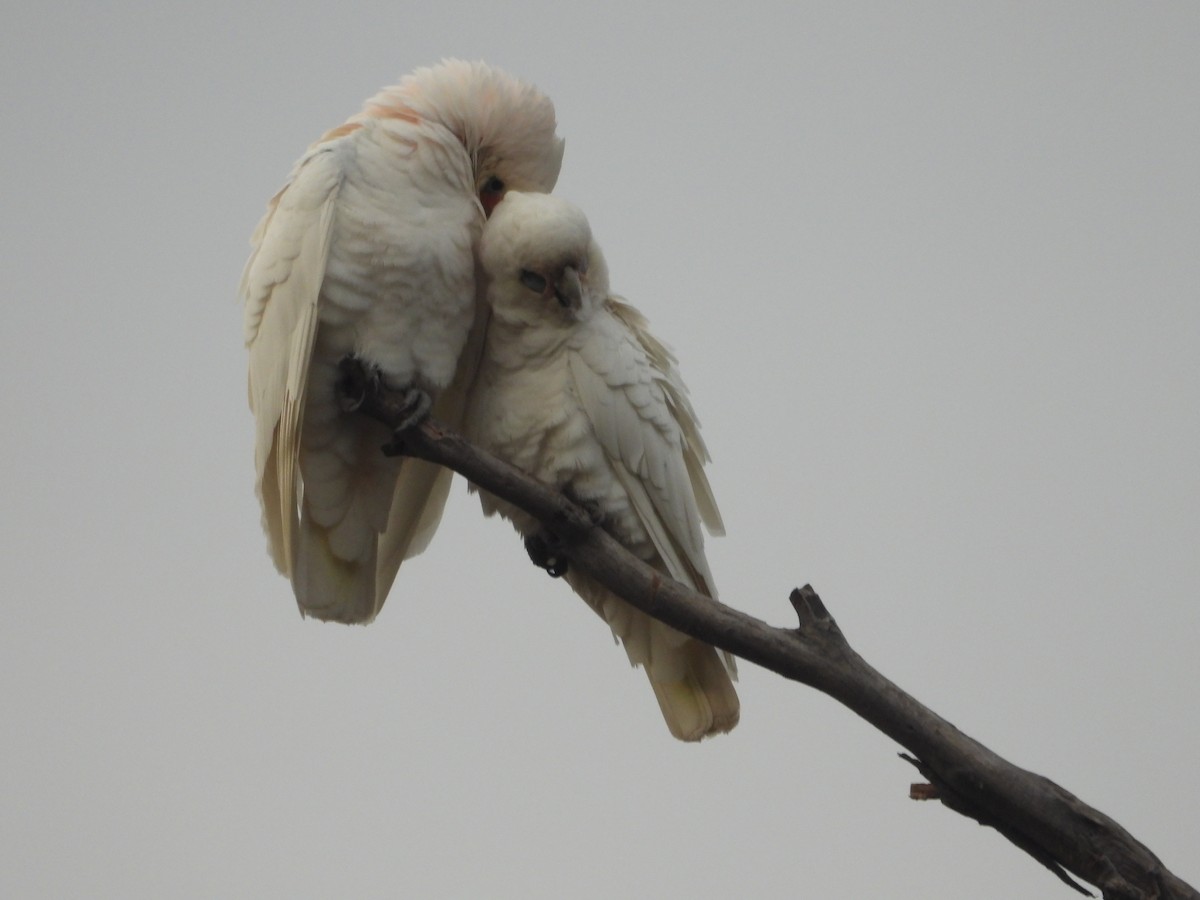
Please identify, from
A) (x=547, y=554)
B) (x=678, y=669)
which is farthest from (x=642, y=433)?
(x=678, y=669)

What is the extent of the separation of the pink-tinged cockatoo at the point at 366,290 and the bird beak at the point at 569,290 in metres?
0.21

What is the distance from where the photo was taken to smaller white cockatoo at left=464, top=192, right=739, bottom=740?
269 centimetres

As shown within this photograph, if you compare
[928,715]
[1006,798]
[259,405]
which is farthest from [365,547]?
Result: [1006,798]

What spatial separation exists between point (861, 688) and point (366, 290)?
51.4 inches

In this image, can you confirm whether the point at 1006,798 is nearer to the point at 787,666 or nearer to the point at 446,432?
the point at 787,666

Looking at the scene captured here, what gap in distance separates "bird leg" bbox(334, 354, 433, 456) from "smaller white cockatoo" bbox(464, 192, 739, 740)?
25cm

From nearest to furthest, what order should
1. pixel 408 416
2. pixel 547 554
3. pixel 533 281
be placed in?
pixel 408 416, pixel 533 281, pixel 547 554

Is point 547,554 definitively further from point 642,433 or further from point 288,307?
point 288,307

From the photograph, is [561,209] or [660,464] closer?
[561,209]

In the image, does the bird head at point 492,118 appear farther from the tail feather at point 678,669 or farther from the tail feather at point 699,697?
the tail feather at point 699,697

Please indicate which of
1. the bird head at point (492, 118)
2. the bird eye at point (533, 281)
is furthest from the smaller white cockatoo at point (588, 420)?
the bird head at point (492, 118)

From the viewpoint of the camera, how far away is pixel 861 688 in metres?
2.40

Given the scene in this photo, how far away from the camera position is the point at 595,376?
2771 mm

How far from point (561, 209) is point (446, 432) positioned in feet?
1.79
